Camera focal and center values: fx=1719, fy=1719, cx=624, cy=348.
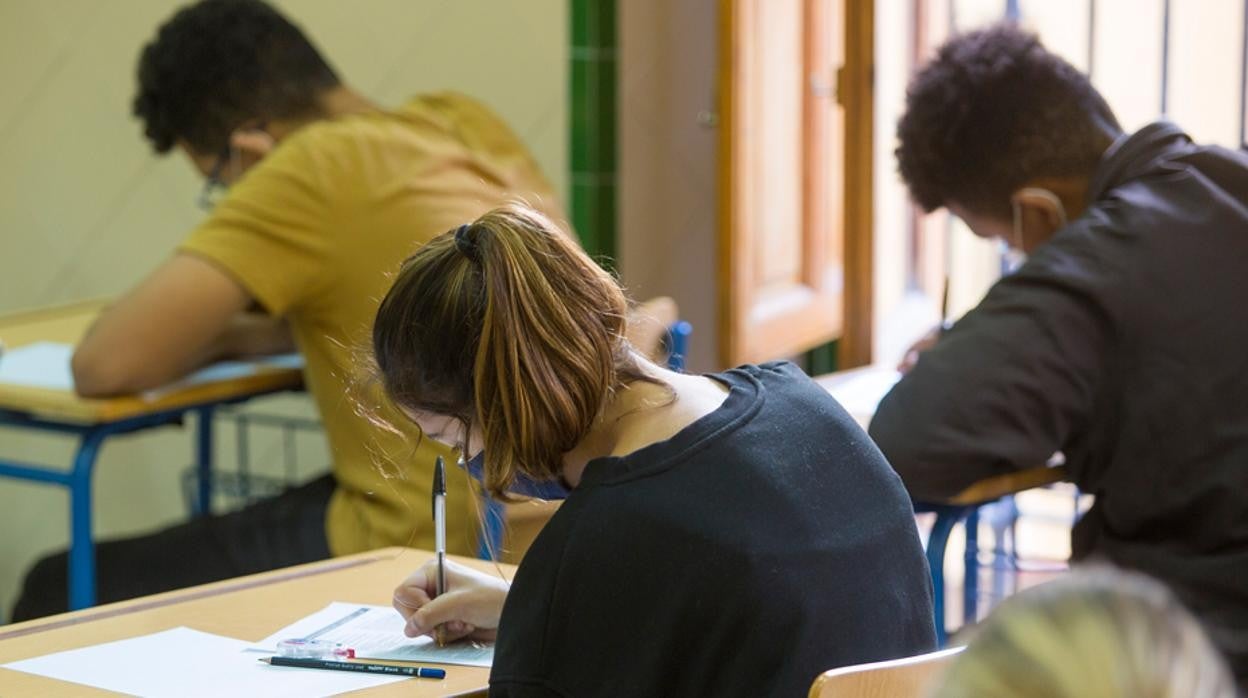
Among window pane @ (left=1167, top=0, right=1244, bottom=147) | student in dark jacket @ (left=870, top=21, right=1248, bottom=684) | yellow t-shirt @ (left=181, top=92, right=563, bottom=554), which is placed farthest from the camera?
window pane @ (left=1167, top=0, right=1244, bottom=147)

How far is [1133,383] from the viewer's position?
2051 mm

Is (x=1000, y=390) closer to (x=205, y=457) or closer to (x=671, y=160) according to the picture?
(x=671, y=160)

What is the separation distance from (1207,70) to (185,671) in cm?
339

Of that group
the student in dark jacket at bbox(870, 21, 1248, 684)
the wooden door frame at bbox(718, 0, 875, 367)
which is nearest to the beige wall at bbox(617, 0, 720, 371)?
the wooden door frame at bbox(718, 0, 875, 367)

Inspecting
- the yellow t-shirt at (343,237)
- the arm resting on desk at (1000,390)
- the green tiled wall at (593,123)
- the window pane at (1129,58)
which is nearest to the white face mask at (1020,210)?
the arm resting on desk at (1000,390)

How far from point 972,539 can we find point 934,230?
172cm

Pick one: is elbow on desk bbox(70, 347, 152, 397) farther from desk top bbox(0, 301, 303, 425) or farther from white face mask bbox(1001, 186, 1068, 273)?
white face mask bbox(1001, 186, 1068, 273)

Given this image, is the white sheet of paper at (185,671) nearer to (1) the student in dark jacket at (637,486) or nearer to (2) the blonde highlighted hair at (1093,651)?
(1) the student in dark jacket at (637,486)

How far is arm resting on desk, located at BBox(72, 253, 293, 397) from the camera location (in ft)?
8.42

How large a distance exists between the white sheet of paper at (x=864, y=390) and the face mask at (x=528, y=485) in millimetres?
1062

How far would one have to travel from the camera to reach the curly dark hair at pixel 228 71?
2838mm

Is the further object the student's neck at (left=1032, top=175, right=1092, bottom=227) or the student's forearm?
the student's forearm

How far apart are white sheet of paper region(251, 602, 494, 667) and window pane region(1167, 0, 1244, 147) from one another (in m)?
3.04

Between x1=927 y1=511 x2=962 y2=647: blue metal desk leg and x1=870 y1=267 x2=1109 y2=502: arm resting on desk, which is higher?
x1=870 y1=267 x2=1109 y2=502: arm resting on desk
